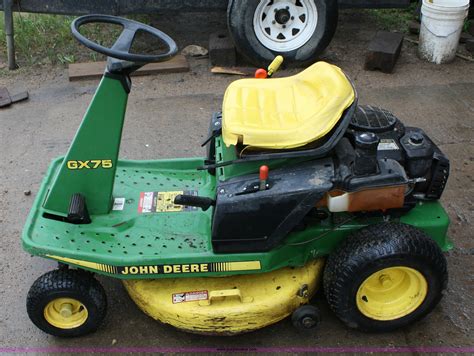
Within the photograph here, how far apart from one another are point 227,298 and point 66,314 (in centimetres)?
74

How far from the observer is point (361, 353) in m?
2.63

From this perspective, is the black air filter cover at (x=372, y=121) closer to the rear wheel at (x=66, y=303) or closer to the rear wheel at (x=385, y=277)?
the rear wheel at (x=385, y=277)

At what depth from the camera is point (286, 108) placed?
2.64 metres

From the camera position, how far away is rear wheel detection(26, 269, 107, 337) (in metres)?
2.58

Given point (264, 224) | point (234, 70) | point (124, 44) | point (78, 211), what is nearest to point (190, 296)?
point (264, 224)

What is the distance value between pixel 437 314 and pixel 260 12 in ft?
10.1

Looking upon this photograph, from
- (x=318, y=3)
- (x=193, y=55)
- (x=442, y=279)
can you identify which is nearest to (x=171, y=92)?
(x=193, y=55)

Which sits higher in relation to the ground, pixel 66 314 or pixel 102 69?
pixel 66 314

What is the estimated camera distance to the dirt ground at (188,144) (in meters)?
2.73

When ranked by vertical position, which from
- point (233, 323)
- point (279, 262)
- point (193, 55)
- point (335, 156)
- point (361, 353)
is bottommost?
point (193, 55)

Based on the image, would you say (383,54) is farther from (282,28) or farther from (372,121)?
(372,121)

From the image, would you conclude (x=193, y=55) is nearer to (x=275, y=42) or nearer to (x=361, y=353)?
(x=275, y=42)

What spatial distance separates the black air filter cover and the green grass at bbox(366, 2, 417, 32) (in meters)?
3.59

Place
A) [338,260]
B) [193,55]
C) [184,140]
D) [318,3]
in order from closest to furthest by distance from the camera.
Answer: [338,260]
[184,140]
[318,3]
[193,55]
